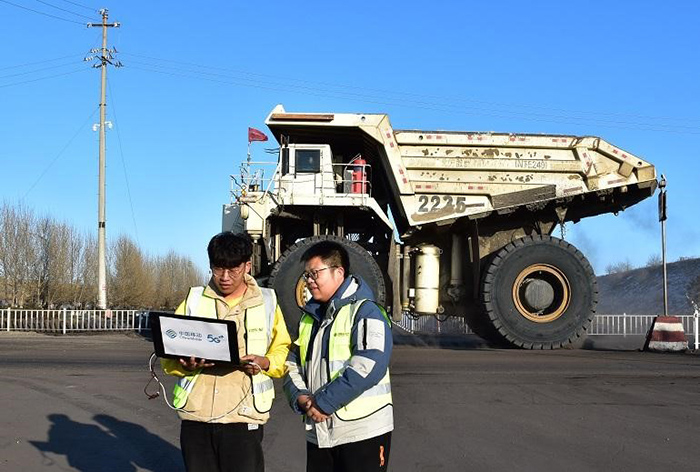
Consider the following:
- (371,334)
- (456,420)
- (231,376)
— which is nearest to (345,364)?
(371,334)

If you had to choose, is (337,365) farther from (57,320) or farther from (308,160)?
(57,320)

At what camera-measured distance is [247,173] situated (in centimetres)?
1495

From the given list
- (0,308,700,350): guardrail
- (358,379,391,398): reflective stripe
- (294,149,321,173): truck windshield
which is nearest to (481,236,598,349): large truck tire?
(294,149,321,173): truck windshield

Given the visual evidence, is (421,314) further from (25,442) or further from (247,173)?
(25,442)

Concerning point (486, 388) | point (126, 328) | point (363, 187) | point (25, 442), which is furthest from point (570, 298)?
point (126, 328)

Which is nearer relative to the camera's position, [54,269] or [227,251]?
[227,251]

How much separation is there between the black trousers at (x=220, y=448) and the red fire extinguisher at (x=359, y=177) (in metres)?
11.2

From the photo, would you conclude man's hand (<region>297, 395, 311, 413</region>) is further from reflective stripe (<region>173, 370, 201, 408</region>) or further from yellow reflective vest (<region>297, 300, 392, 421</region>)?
reflective stripe (<region>173, 370, 201, 408</region>)

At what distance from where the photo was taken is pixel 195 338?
3.77 meters

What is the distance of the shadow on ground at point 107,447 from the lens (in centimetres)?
609

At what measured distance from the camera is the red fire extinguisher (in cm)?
1492

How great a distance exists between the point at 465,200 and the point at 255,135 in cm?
425

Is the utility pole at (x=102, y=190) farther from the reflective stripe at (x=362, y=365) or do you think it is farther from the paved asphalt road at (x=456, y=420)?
the reflective stripe at (x=362, y=365)

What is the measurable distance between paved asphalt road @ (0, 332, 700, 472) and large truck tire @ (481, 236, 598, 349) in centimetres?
201
